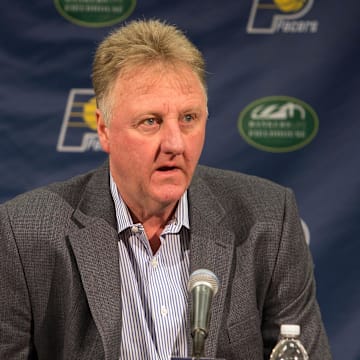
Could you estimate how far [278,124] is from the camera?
14.8ft

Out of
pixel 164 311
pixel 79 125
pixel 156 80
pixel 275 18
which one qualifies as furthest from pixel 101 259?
pixel 275 18

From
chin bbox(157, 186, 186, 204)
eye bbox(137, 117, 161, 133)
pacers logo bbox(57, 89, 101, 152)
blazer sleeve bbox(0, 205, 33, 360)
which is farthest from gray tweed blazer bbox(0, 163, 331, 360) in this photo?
pacers logo bbox(57, 89, 101, 152)

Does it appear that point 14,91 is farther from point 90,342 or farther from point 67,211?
point 90,342

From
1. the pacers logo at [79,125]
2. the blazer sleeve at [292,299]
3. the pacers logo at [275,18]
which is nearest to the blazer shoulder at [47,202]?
the blazer sleeve at [292,299]

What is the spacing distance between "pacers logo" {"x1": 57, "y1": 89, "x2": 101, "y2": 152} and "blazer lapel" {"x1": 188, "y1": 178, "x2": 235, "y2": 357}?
118 cm

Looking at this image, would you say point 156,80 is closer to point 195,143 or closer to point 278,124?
point 195,143

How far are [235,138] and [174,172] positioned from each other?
153 centimetres

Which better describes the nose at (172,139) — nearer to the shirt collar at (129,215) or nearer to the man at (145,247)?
the man at (145,247)

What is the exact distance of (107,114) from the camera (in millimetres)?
3129

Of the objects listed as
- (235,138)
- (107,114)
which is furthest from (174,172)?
(235,138)

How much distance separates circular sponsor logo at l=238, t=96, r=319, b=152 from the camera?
448 cm

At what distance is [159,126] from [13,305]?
80 centimetres

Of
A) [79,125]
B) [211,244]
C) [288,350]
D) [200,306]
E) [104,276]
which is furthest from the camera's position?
[79,125]

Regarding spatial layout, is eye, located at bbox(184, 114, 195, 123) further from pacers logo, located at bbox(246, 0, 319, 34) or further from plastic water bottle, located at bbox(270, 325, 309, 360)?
pacers logo, located at bbox(246, 0, 319, 34)
